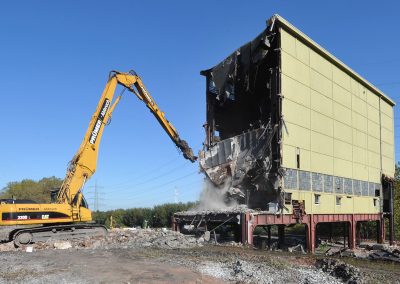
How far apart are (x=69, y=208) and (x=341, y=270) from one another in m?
13.1

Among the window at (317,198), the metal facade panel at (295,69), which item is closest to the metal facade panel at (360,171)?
the window at (317,198)

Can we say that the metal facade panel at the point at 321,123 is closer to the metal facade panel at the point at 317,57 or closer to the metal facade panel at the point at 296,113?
the metal facade panel at the point at 296,113

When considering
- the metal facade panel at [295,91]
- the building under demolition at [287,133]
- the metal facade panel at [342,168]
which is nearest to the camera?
the building under demolition at [287,133]

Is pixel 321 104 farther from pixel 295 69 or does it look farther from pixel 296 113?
pixel 295 69

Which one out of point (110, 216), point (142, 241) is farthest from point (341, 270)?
point (110, 216)

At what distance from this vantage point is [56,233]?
20.6 meters

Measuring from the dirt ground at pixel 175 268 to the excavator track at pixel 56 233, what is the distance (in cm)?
305

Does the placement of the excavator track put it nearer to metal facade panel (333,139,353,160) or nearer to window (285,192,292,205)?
window (285,192,292,205)

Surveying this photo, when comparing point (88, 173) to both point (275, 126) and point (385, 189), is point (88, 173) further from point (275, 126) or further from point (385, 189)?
point (385, 189)

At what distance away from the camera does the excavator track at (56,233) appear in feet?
64.7

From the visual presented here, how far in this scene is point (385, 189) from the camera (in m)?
37.3

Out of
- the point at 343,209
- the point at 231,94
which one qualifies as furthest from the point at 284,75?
the point at 343,209

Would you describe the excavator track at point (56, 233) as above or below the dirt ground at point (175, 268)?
above

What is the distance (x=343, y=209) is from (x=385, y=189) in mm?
9624
